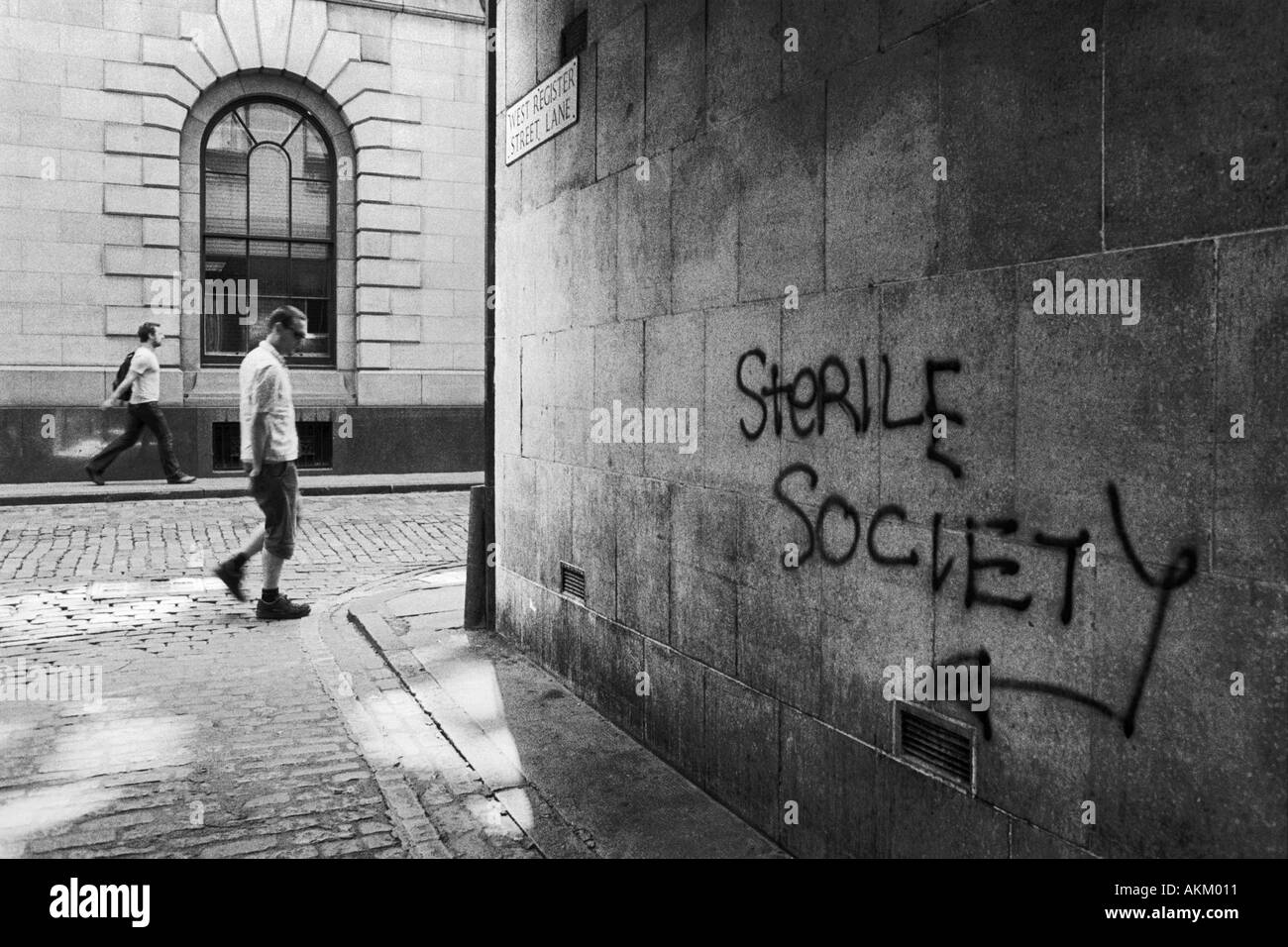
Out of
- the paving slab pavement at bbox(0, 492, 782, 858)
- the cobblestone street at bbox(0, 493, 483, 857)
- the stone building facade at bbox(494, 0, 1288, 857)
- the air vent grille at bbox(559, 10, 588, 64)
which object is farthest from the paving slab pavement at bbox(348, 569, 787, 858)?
the air vent grille at bbox(559, 10, 588, 64)

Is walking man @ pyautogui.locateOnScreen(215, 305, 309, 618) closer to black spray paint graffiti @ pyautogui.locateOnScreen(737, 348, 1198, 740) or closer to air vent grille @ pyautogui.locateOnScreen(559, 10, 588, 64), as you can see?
air vent grille @ pyautogui.locateOnScreen(559, 10, 588, 64)

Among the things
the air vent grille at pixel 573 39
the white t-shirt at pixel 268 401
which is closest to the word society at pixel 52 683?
the white t-shirt at pixel 268 401

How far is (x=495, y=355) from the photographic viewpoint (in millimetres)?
8117

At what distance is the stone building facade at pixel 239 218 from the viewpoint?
1659 centimetres

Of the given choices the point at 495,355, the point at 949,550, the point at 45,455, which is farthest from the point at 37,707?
the point at 45,455

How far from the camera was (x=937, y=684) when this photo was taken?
386 centimetres

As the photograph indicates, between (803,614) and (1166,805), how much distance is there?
1679 mm

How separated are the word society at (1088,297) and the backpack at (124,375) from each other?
14934 millimetres

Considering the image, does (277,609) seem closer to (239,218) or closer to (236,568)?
(236,568)

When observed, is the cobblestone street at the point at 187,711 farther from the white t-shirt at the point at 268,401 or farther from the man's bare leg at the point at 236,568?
the white t-shirt at the point at 268,401
